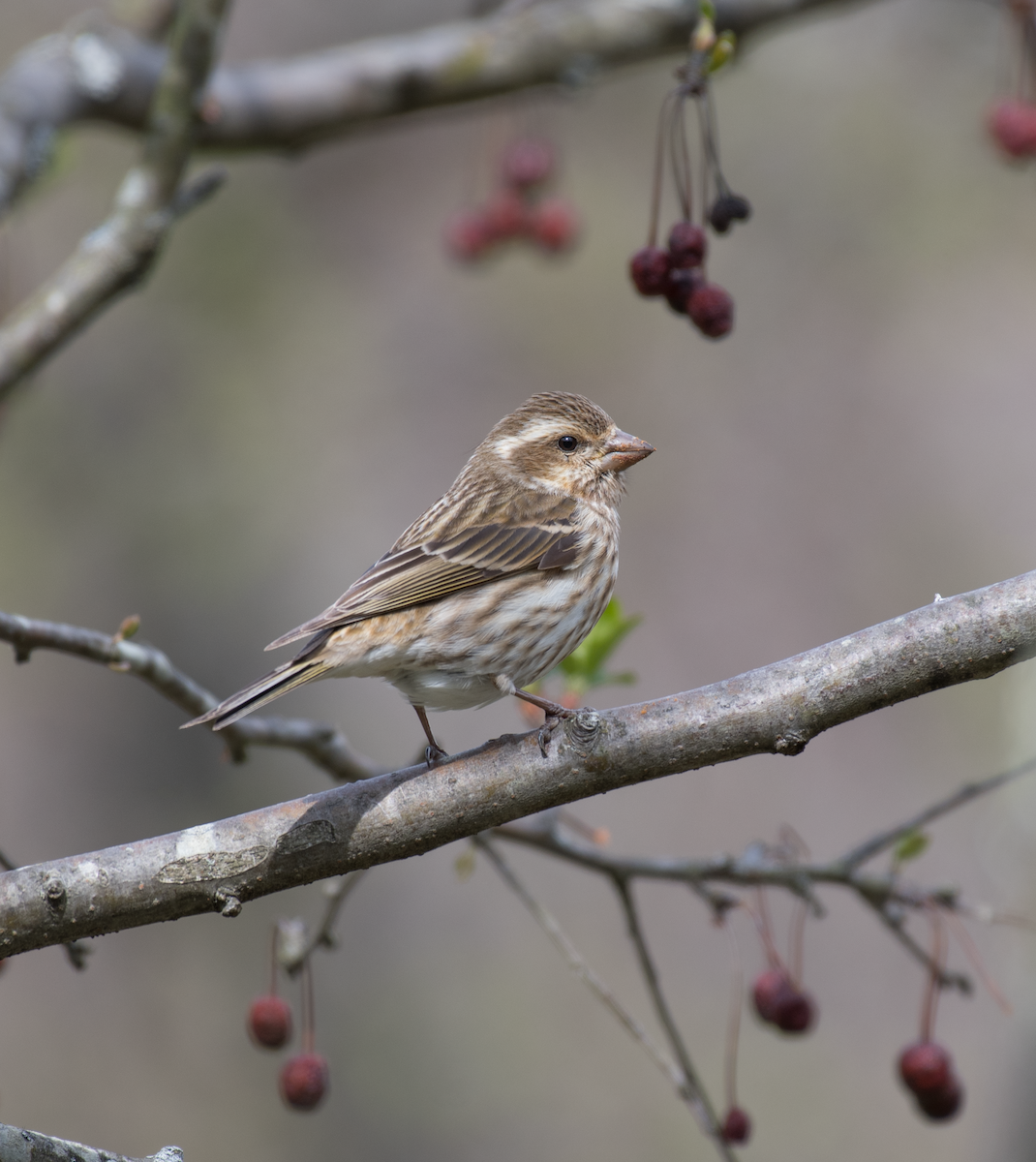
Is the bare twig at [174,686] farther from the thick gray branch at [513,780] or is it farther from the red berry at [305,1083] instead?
the red berry at [305,1083]

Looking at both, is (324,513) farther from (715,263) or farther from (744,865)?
(744,865)

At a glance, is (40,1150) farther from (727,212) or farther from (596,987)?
(727,212)

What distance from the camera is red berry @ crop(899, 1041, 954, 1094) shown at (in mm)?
4426

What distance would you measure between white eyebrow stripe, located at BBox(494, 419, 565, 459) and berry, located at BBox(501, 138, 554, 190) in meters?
1.98

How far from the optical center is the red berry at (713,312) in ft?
13.1

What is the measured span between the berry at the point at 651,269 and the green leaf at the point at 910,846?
1976 millimetres

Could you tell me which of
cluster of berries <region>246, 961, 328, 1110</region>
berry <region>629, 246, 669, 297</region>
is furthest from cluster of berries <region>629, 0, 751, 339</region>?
cluster of berries <region>246, 961, 328, 1110</region>

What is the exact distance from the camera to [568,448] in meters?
5.39

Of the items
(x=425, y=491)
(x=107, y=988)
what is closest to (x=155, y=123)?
(x=425, y=491)

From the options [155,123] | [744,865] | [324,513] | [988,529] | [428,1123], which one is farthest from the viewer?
[324,513]

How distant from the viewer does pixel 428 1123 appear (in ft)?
31.6

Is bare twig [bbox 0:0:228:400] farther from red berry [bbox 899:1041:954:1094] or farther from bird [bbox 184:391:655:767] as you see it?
red berry [bbox 899:1041:954:1094]

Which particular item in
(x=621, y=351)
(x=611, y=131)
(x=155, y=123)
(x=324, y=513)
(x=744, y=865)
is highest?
(x=611, y=131)

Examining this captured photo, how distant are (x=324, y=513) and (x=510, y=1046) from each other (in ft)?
14.8
